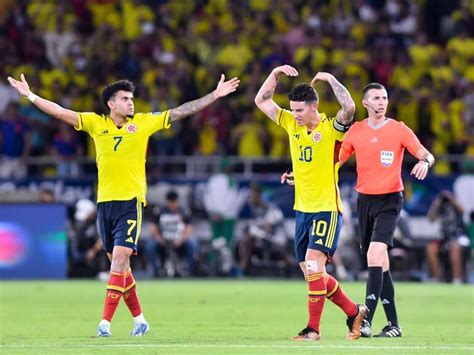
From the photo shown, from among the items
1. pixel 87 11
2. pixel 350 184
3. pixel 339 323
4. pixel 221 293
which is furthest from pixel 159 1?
pixel 339 323

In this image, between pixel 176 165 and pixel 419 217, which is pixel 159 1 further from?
pixel 419 217

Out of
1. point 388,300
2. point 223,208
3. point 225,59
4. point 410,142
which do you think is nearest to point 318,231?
point 388,300

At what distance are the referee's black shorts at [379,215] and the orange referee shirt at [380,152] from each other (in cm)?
9

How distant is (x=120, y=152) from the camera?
14734mm

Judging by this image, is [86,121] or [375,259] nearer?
[375,259]

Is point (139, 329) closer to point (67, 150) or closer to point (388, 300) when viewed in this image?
point (388, 300)

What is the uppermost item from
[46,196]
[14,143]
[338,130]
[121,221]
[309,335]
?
[14,143]

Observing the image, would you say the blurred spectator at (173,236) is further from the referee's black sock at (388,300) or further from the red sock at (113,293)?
the referee's black sock at (388,300)

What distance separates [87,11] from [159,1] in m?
1.81

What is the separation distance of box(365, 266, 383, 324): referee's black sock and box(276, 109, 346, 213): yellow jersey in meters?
0.74

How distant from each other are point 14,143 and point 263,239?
5972 mm

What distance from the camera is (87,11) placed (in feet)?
109

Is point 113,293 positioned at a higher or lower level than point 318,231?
lower

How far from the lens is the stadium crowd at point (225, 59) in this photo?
96.3 feet
